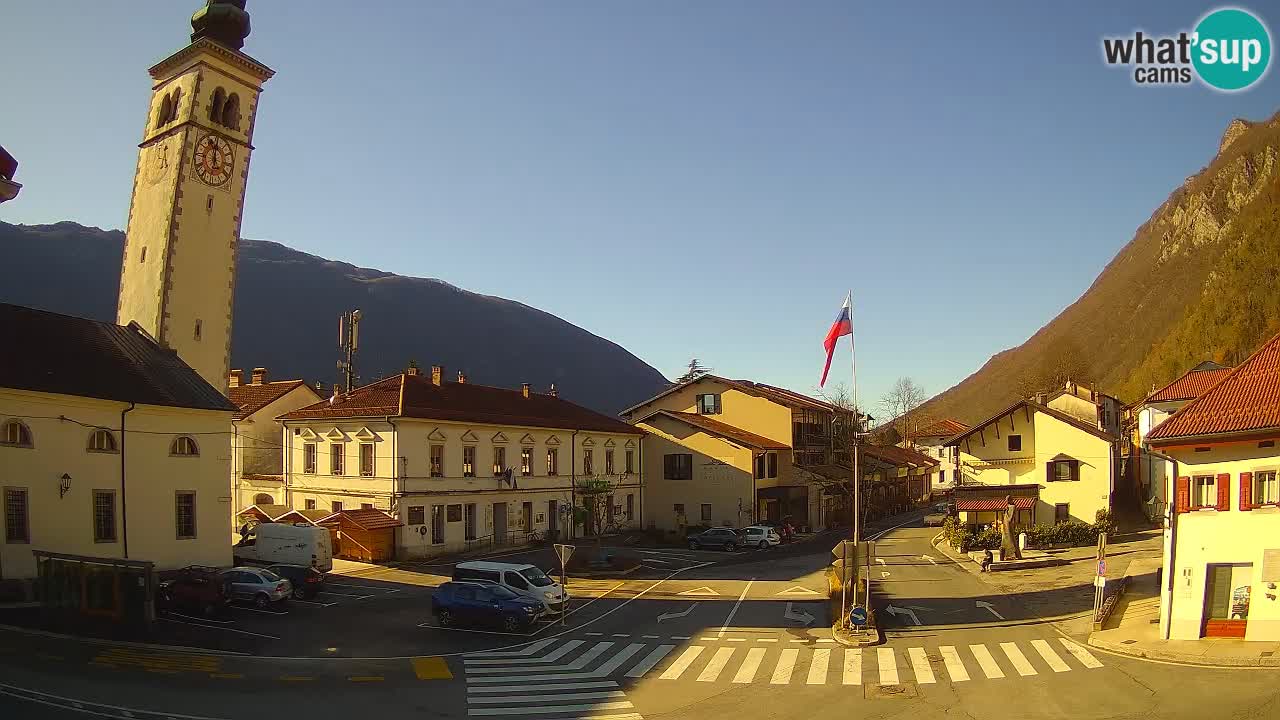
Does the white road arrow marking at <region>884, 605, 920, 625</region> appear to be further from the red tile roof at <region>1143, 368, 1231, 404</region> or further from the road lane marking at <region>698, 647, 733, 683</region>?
the red tile roof at <region>1143, 368, 1231, 404</region>

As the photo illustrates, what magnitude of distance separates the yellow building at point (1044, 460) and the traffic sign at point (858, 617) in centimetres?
2818

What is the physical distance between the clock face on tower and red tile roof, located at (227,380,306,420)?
16.0 m

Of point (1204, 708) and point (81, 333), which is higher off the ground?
point (81, 333)

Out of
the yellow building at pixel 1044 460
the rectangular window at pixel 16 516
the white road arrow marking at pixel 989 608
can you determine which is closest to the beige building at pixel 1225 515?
the white road arrow marking at pixel 989 608

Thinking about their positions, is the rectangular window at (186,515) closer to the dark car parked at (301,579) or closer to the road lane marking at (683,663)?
the dark car parked at (301,579)

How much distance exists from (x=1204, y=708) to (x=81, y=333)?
39.4 metres

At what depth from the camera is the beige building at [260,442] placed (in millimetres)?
51938

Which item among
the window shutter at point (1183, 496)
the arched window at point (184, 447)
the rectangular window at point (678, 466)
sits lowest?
the rectangular window at point (678, 466)

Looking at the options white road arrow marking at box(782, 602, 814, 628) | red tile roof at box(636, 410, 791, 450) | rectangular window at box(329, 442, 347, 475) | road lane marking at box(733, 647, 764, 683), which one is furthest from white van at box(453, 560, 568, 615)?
red tile roof at box(636, 410, 791, 450)

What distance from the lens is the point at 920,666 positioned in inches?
837

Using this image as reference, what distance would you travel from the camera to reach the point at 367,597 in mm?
32406

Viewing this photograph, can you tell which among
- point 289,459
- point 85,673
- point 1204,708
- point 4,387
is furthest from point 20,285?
point 1204,708

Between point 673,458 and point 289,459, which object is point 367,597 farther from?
point 673,458

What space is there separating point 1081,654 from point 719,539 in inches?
1172
